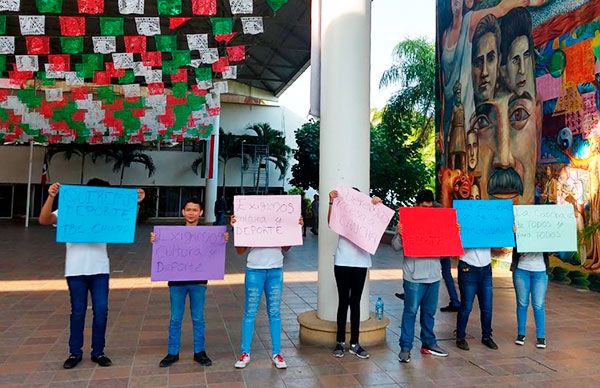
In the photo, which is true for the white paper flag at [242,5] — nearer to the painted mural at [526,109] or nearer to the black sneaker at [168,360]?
the black sneaker at [168,360]

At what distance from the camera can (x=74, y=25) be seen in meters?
7.68

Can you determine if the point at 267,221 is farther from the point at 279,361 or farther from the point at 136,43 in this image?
the point at 136,43

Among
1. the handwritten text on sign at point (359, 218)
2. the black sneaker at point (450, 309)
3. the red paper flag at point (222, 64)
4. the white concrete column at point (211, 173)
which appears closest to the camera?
the handwritten text on sign at point (359, 218)

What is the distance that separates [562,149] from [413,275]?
6418 millimetres

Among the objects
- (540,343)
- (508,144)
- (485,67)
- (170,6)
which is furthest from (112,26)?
(508,144)

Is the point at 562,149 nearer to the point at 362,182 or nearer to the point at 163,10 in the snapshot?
the point at 362,182

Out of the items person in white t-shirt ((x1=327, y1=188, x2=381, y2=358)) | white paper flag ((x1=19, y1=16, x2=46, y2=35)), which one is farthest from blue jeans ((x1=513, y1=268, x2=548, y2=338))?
white paper flag ((x1=19, y1=16, x2=46, y2=35))

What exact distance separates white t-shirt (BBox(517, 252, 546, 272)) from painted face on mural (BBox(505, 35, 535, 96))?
614 centimetres

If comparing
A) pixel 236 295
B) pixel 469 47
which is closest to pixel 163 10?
pixel 236 295

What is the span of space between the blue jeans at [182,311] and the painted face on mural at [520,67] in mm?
8670

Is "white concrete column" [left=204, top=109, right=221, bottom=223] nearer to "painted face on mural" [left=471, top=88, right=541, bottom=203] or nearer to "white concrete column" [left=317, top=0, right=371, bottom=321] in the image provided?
"painted face on mural" [left=471, top=88, right=541, bottom=203]

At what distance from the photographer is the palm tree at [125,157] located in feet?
82.1

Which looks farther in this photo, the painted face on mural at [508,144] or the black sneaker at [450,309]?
the painted face on mural at [508,144]

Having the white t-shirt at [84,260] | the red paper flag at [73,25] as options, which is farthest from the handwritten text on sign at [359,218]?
the red paper flag at [73,25]
